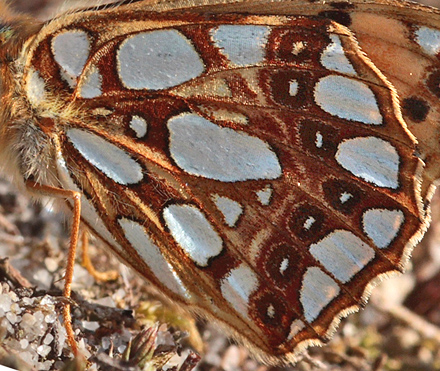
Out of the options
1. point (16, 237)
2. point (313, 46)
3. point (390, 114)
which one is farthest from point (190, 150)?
point (16, 237)

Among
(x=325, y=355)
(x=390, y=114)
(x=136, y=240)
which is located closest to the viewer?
(x=390, y=114)

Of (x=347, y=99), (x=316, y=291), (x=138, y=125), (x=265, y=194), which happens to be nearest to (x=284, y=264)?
(x=316, y=291)

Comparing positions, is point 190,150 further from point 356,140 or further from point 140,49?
point 356,140

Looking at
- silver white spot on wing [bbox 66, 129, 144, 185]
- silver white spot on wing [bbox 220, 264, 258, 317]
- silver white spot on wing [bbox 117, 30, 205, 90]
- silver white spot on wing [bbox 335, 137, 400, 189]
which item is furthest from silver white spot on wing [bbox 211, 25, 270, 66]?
silver white spot on wing [bbox 220, 264, 258, 317]

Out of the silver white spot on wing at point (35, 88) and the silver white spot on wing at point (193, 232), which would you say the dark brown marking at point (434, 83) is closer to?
the silver white spot on wing at point (193, 232)

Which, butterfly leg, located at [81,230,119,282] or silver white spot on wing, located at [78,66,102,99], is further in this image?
butterfly leg, located at [81,230,119,282]

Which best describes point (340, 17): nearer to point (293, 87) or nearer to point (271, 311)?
point (293, 87)

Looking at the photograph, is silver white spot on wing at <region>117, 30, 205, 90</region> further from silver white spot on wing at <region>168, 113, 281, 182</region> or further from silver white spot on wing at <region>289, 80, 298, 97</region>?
silver white spot on wing at <region>289, 80, 298, 97</region>
